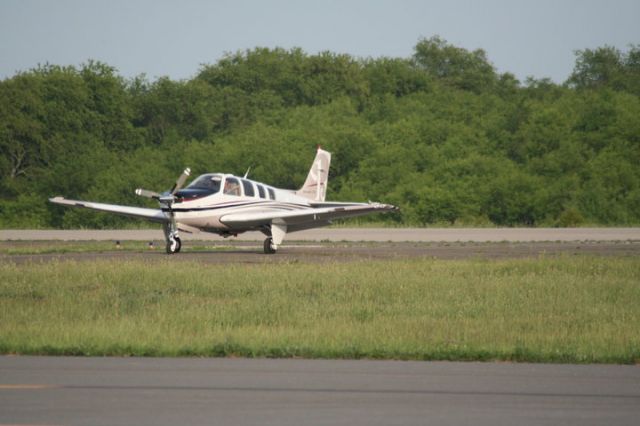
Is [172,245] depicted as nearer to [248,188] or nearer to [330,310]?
[248,188]

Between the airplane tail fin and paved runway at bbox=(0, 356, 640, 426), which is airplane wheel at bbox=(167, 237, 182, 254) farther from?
paved runway at bbox=(0, 356, 640, 426)

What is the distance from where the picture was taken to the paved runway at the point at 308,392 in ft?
28.3

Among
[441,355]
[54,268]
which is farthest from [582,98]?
[441,355]

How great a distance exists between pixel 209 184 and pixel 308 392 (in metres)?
23.0

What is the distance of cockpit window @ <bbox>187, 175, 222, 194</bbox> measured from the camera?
32.2 metres

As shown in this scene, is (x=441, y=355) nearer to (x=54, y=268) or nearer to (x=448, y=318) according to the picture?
(x=448, y=318)

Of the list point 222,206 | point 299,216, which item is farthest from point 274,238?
point 222,206

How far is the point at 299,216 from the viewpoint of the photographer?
33.0 m

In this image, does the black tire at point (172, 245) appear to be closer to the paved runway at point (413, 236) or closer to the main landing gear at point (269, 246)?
the main landing gear at point (269, 246)

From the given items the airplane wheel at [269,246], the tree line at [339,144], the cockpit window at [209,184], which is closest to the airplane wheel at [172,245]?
the cockpit window at [209,184]

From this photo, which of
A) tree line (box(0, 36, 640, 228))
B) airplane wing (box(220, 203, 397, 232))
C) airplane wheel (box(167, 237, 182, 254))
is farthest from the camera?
tree line (box(0, 36, 640, 228))

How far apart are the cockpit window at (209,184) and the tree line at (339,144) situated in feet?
107

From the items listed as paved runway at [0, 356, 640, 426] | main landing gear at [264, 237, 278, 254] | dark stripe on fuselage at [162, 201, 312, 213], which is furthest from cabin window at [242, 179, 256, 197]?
paved runway at [0, 356, 640, 426]

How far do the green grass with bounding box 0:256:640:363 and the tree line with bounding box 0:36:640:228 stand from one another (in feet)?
131
